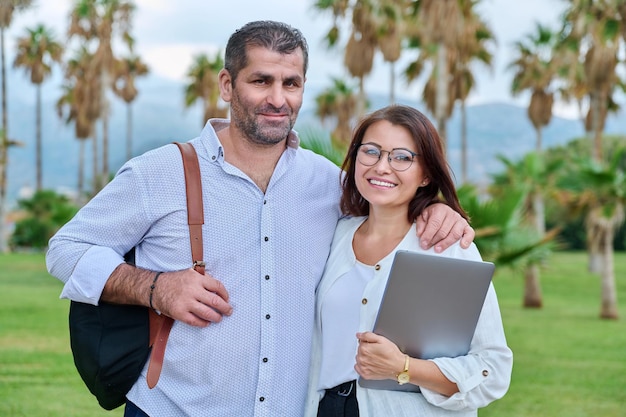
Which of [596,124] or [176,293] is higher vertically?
[176,293]

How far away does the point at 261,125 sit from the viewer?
2799 mm

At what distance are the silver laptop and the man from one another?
0.18m

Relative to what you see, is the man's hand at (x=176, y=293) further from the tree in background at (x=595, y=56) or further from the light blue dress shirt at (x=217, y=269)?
the tree in background at (x=595, y=56)

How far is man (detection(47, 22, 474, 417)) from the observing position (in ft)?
8.64

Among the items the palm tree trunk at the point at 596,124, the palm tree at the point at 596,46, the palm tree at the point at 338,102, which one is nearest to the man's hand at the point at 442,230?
the palm tree at the point at 596,46

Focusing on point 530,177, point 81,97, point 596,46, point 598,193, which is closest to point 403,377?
point 598,193

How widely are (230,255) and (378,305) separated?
48 centimetres

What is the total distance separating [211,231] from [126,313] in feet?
1.17

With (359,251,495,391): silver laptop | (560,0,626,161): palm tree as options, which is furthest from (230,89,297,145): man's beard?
(560,0,626,161): palm tree

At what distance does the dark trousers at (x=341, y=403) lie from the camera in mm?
2656

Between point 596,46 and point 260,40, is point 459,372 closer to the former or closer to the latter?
point 260,40

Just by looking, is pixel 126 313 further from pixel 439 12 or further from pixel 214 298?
pixel 439 12

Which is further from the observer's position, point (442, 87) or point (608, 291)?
point (442, 87)

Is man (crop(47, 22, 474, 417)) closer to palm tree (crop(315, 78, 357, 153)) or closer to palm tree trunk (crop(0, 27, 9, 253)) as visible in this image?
palm tree trunk (crop(0, 27, 9, 253))
